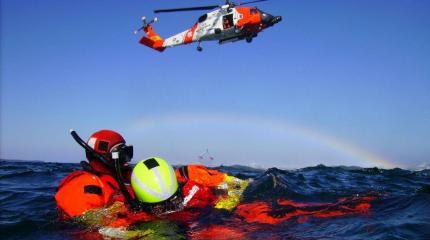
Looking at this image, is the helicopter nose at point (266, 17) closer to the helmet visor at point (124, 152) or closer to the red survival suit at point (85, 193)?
the helmet visor at point (124, 152)

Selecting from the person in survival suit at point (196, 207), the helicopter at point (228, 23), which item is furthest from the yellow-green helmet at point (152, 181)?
the helicopter at point (228, 23)

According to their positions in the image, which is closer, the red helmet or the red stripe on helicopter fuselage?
the red helmet

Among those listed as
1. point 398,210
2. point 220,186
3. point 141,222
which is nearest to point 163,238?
point 141,222

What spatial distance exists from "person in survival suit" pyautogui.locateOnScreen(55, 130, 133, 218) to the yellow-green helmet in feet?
0.91

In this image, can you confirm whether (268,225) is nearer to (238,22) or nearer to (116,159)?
(116,159)

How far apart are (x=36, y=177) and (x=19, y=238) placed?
1020cm

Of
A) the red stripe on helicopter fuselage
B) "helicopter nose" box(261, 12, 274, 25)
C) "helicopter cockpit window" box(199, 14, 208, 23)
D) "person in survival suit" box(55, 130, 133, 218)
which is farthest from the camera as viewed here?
the red stripe on helicopter fuselage

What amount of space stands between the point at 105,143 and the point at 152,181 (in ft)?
4.16

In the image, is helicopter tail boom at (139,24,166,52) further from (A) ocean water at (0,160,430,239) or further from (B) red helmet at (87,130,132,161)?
(B) red helmet at (87,130,132,161)

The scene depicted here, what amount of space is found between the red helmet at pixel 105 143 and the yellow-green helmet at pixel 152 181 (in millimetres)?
811

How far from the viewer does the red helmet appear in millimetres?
6591

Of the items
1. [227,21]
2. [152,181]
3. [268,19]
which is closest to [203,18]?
[227,21]

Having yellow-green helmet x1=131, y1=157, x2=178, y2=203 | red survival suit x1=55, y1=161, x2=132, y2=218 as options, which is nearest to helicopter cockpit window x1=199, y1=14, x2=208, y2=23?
red survival suit x1=55, y1=161, x2=132, y2=218

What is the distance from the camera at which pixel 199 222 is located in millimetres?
6430
